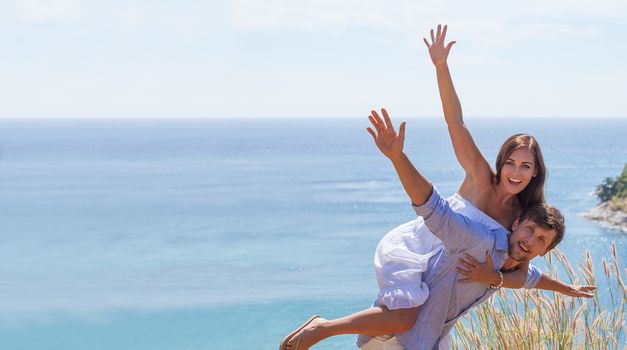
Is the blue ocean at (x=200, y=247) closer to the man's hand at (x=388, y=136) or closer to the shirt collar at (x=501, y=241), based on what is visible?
the shirt collar at (x=501, y=241)

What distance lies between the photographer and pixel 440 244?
8.83 feet

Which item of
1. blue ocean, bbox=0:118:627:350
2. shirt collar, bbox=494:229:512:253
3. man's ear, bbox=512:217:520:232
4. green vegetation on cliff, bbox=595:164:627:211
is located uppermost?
man's ear, bbox=512:217:520:232

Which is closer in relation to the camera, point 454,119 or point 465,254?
point 465,254

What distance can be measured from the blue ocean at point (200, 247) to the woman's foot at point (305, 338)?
59.9ft

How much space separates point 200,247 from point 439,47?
36392mm

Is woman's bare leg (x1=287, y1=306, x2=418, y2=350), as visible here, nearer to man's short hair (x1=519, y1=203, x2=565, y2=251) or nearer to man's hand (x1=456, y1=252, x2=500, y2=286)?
man's hand (x1=456, y1=252, x2=500, y2=286)

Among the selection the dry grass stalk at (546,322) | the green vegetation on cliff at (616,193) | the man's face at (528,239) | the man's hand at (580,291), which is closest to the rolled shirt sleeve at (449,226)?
the man's face at (528,239)

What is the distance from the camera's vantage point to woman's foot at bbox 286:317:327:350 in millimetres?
2646

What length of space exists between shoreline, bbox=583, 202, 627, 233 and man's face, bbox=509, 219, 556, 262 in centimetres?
4267

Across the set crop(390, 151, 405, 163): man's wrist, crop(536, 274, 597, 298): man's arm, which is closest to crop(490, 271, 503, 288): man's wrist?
crop(536, 274, 597, 298): man's arm

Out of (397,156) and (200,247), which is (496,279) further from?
(200,247)

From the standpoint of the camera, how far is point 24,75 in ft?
448

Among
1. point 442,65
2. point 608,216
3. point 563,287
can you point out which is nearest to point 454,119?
point 442,65

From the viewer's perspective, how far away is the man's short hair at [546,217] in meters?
2.63
